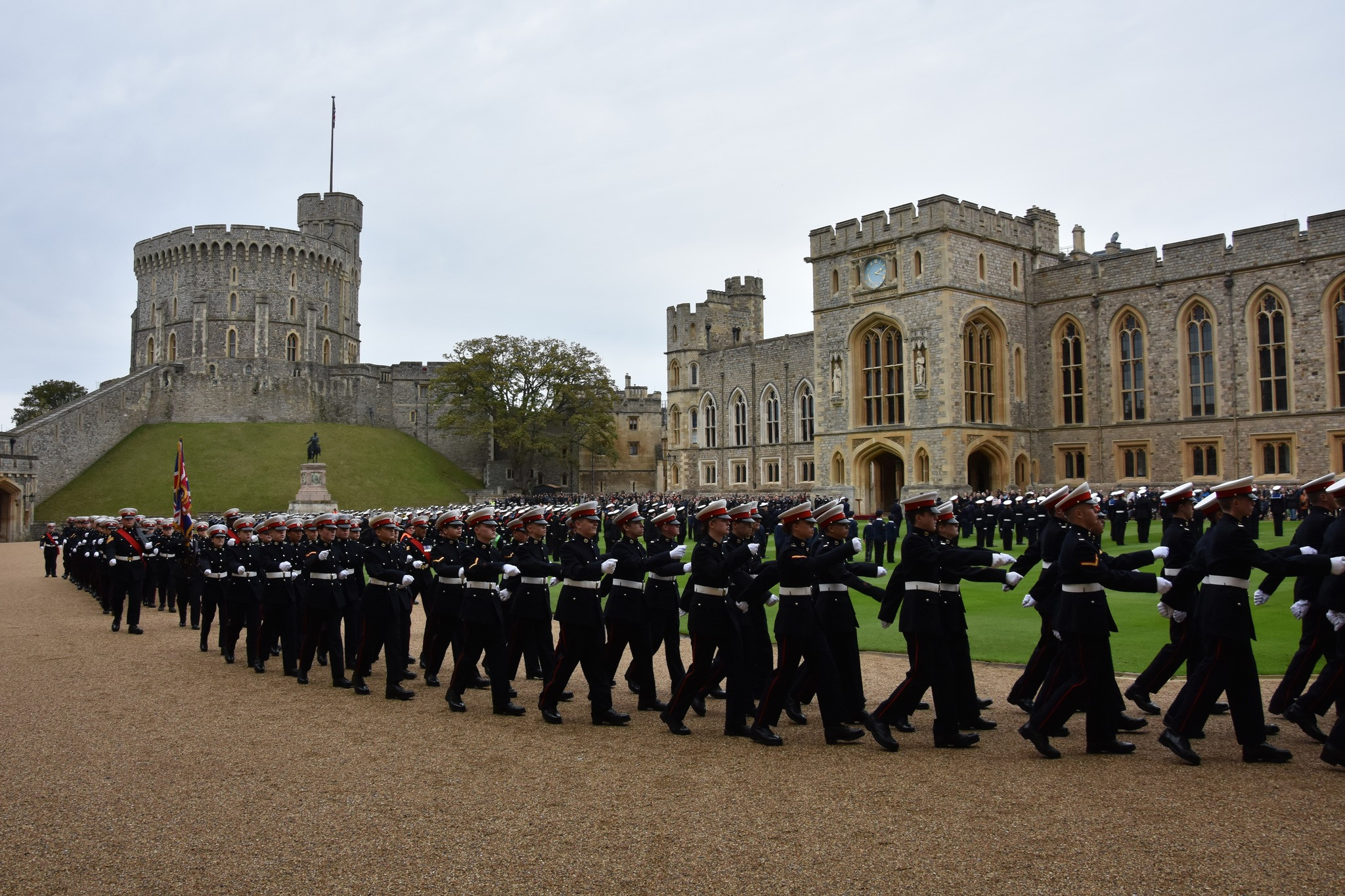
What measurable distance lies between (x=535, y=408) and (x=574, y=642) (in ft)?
203

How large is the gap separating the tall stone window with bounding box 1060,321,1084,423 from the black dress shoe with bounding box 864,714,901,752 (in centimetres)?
3249

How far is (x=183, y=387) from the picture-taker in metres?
69.8

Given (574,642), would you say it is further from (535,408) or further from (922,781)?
(535,408)

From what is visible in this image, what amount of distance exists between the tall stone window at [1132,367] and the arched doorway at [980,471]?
5118 millimetres

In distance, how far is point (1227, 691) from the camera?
6.59 metres

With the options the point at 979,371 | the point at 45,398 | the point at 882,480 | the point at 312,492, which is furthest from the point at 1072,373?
the point at 45,398

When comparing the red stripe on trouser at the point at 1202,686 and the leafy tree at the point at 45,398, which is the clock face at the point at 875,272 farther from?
the leafy tree at the point at 45,398

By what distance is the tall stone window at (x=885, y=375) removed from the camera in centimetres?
3731

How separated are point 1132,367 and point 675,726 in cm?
3246

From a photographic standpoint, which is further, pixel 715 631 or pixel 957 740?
pixel 715 631

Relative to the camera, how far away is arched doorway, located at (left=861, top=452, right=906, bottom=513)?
3888 cm

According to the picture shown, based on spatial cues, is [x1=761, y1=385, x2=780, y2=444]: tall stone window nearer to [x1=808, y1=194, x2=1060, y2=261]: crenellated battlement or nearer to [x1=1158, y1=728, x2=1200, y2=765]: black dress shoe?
[x1=808, y1=194, x2=1060, y2=261]: crenellated battlement

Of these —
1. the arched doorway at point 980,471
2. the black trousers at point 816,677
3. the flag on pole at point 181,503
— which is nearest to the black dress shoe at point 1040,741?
the black trousers at point 816,677

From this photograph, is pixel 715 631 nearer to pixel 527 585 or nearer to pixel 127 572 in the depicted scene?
pixel 527 585
